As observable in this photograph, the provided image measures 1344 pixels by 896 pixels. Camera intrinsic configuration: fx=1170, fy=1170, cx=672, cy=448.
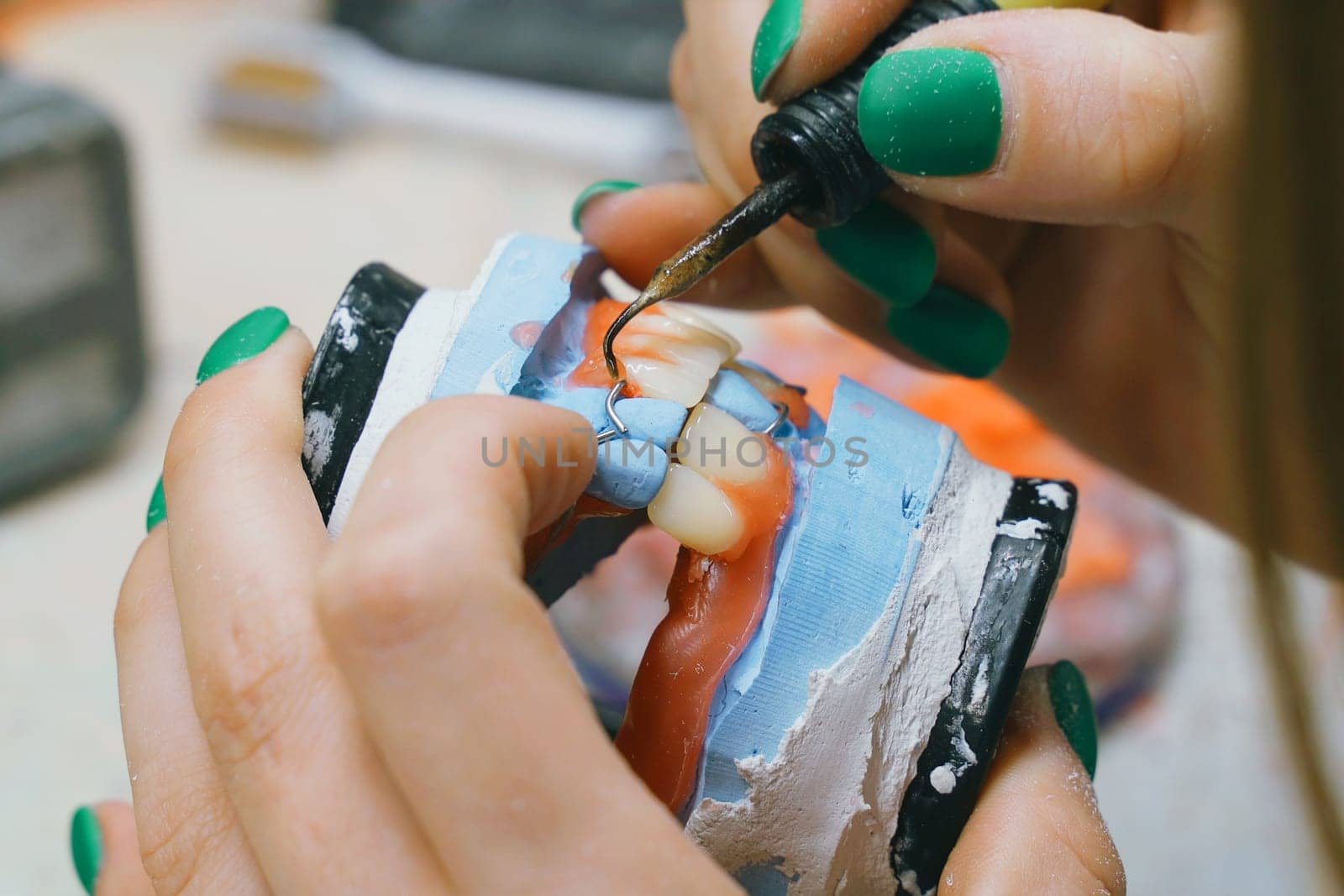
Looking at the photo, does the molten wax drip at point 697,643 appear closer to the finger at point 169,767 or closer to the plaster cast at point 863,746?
the plaster cast at point 863,746

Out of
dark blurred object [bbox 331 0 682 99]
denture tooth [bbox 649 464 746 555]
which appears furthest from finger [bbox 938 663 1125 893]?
dark blurred object [bbox 331 0 682 99]

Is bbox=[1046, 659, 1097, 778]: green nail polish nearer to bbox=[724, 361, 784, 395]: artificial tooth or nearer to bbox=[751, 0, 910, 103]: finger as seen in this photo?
bbox=[724, 361, 784, 395]: artificial tooth

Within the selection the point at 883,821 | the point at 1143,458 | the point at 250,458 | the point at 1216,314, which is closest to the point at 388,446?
the point at 250,458

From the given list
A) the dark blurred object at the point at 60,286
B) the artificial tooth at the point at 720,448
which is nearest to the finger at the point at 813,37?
the artificial tooth at the point at 720,448

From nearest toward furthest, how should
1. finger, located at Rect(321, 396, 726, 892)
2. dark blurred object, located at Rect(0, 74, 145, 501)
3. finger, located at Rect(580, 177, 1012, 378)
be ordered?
finger, located at Rect(321, 396, 726, 892) → finger, located at Rect(580, 177, 1012, 378) → dark blurred object, located at Rect(0, 74, 145, 501)

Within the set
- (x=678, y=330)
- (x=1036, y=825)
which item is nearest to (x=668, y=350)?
(x=678, y=330)

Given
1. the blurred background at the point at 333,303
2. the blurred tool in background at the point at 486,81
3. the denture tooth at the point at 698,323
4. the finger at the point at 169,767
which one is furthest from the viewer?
the blurred tool in background at the point at 486,81

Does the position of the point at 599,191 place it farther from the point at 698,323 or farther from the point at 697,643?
the point at 697,643
